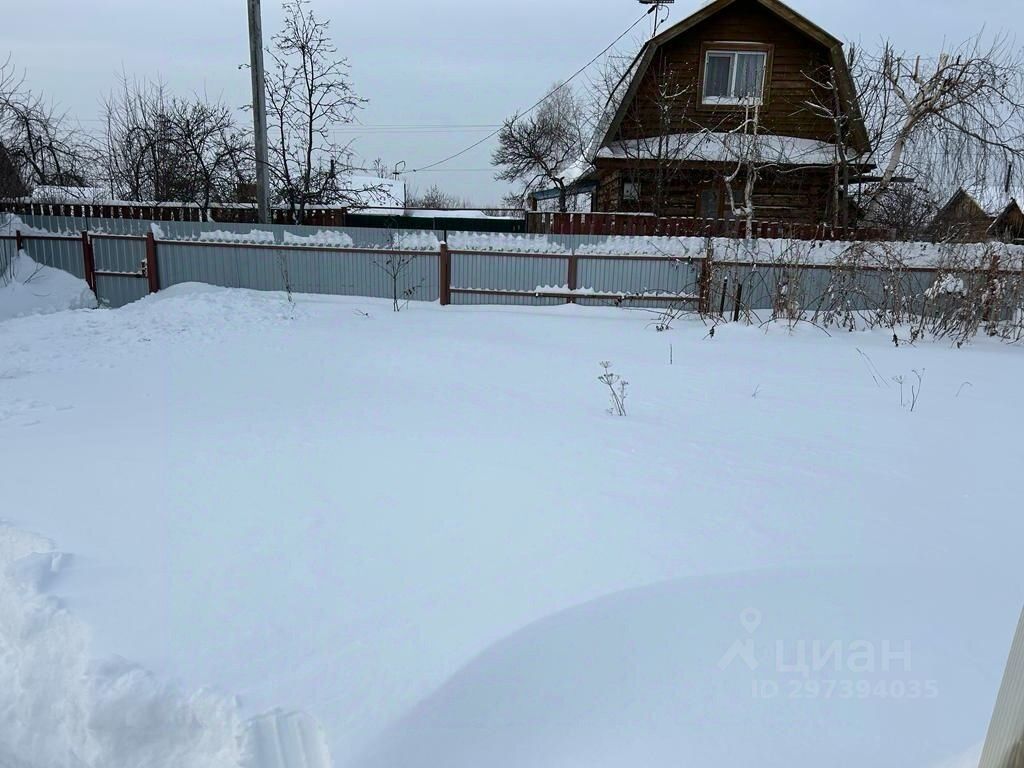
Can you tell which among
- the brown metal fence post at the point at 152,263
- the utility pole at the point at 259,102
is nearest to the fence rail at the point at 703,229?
the utility pole at the point at 259,102

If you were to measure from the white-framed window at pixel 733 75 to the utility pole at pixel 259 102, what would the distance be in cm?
959

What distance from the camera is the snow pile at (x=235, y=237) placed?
9984mm

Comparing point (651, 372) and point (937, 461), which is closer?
point (937, 461)

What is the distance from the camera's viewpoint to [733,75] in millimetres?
14516

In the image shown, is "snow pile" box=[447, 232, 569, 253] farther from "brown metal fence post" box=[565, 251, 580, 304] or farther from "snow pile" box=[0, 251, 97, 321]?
"snow pile" box=[0, 251, 97, 321]

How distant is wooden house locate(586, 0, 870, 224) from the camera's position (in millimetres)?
13875

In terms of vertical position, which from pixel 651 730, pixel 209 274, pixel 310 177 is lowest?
pixel 651 730

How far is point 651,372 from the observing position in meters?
5.52

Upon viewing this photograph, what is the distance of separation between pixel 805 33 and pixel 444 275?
1020cm

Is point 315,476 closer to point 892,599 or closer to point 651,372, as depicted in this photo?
point 892,599

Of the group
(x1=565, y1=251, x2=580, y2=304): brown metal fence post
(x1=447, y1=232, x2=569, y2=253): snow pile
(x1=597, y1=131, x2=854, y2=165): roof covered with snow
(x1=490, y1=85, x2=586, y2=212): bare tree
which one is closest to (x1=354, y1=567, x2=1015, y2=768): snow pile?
(x1=565, y1=251, x2=580, y2=304): brown metal fence post

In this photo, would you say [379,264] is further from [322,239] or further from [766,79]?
[766,79]

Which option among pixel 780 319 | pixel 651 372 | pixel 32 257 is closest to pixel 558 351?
pixel 651 372

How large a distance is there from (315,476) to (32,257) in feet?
33.2
